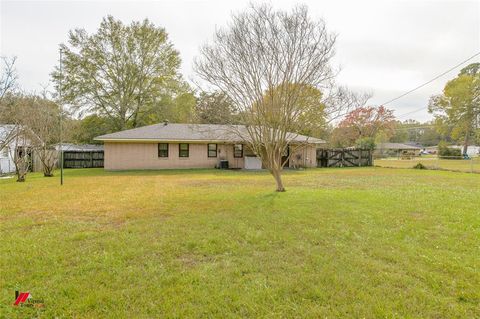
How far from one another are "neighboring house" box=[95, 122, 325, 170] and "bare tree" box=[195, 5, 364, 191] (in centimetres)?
816

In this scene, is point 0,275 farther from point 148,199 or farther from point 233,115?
point 233,115

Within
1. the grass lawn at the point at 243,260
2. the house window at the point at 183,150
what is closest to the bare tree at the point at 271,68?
the grass lawn at the point at 243,260

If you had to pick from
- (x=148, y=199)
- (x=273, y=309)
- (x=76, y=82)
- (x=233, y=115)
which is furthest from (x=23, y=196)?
(x=76, y=82)

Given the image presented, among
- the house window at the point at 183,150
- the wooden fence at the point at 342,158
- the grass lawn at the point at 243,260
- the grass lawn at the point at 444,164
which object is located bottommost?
the grass lawn at the point at 243,260

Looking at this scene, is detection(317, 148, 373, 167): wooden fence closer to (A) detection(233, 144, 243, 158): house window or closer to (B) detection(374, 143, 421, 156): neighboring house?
(A) detection(233, 144, 243, 158): house window

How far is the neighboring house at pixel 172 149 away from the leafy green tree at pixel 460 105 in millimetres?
31303

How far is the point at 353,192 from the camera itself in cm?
901

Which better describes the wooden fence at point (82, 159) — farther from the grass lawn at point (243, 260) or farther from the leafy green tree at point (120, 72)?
the grass lawn at point (243, 260)

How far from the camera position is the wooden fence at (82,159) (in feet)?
73.1

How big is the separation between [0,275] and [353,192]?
8833 millimetres

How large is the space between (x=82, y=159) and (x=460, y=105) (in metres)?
47.4

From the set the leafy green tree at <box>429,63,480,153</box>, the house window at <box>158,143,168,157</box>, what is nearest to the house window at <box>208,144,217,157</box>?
the house window at <box>158,143,168,157</box>

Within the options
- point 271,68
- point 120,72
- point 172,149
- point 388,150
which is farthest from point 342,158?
point 388,150

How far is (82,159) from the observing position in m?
22.5
